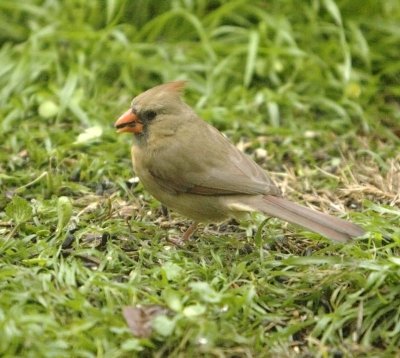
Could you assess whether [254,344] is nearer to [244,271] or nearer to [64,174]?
[244,271]

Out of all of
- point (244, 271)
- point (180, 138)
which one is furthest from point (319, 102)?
point (244, 271)

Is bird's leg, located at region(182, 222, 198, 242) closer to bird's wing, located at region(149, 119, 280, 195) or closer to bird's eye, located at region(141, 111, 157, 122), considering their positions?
bird's wing, located at region(149, 119, 280, 195)

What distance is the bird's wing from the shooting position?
13.1 ft

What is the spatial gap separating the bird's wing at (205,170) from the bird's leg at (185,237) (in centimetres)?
21

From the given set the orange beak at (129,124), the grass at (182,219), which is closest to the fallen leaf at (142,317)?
the grass at (182,219)

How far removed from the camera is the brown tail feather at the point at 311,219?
359 centimetres

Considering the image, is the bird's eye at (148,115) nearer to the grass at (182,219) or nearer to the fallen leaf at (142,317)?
the grass at (182,219)

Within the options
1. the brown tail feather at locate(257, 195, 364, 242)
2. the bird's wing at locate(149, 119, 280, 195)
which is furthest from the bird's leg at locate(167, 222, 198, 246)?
the brown tail feather at locate(257, 195, 364, 242)

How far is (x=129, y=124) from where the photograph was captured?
13.7ft

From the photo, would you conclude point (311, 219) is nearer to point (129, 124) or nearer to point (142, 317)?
point (142, 317)

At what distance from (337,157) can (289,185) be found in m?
0.49

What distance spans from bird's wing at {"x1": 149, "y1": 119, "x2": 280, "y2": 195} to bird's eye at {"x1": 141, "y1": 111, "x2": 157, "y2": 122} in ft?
0.49

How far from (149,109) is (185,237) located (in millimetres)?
593

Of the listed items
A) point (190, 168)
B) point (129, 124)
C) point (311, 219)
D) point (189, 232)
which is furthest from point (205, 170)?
point (311, 219)
